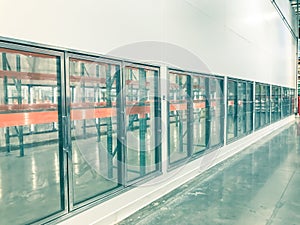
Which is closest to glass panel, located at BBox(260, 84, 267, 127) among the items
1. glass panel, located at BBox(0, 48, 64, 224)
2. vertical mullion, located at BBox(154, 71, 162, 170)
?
vertical mullion, located at BBox(154, 71, 162, 170)


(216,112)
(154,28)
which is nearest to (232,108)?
(216,112)

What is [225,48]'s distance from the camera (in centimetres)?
547

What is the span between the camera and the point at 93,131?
24.5 feet

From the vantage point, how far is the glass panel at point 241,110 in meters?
6.85

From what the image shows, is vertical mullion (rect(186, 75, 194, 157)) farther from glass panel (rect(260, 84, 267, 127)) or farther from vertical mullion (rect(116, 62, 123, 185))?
glass panel (rect(260, 84, 267, 127))

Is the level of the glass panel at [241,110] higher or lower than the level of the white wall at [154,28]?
lower

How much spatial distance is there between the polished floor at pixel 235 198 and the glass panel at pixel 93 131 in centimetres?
71

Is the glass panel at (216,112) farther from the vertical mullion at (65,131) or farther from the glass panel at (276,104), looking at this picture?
the glass panel at (276,104)

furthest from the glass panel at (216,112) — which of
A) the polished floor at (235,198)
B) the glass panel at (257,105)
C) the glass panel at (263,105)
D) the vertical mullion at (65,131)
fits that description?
the glass panel at (263,105)

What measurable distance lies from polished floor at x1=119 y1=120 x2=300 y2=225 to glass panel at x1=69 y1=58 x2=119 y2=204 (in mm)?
711

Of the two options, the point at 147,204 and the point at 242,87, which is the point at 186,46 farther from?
the point at 242,87

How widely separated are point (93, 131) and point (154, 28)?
4.76m

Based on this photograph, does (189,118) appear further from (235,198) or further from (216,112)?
(235,198)

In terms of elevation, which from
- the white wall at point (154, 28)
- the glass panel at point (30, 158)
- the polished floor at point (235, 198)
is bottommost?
the polished floor at point (235, 198)
